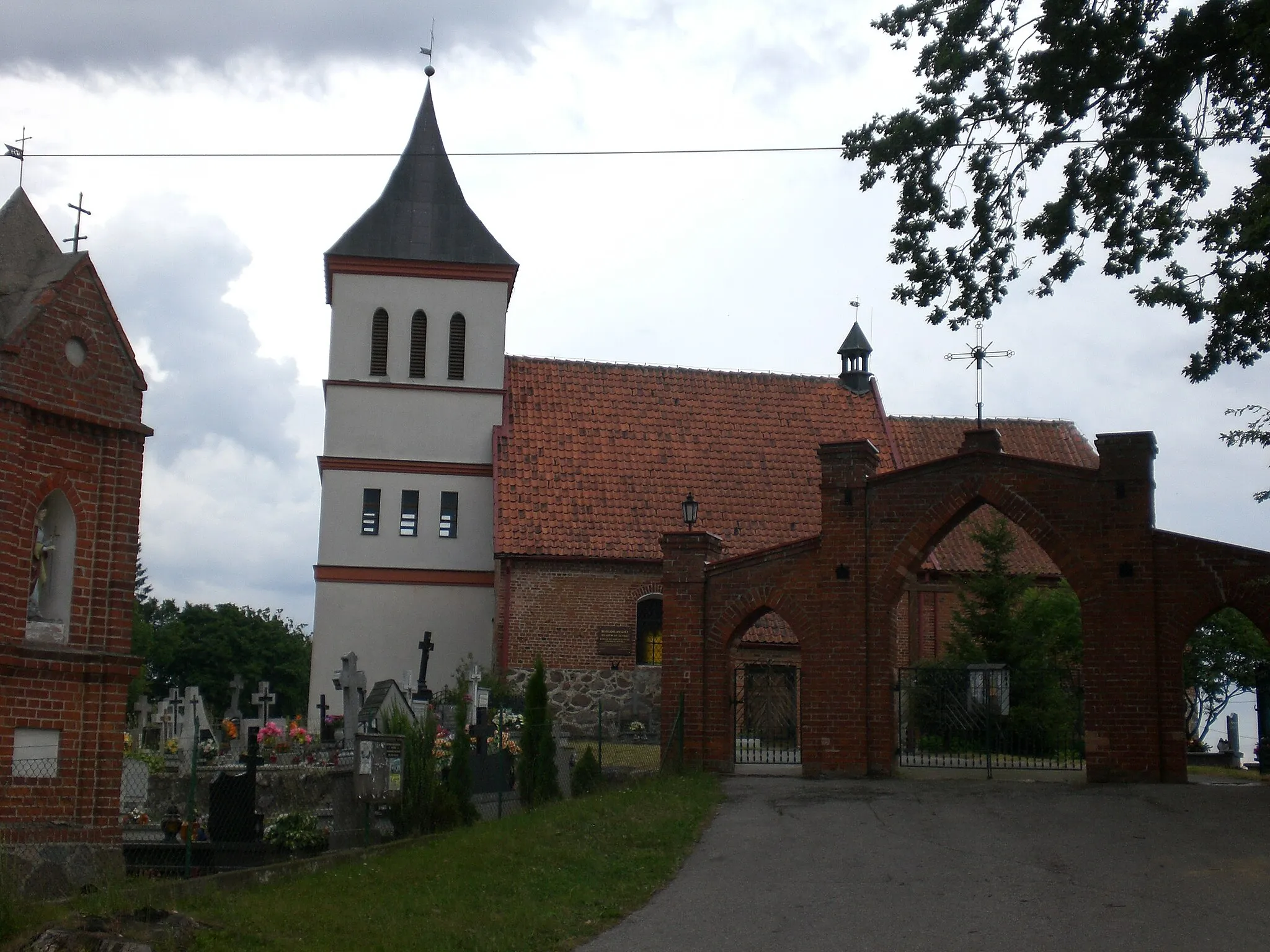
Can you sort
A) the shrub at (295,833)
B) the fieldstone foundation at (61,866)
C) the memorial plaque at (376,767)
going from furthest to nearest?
the memorial plaque at (376,767), the shrub at (295,833), the fieldstone foundation at (61,866)

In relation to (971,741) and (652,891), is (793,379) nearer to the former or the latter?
(971,741)

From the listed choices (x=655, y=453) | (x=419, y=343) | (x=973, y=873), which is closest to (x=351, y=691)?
(x=973, y=873)

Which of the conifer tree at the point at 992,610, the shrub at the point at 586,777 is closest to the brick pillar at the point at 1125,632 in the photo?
the shrub at the point at 586,777

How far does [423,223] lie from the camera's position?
116ft

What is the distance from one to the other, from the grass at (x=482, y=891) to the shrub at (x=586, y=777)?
305 centimetres

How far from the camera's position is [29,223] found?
45.5ft

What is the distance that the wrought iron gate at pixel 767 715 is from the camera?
23.8 m

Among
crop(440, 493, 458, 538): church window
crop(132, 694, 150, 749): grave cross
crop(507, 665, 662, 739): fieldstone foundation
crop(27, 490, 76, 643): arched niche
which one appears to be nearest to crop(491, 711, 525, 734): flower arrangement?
crop(507, 665, 662, 739): fieldstone foundation

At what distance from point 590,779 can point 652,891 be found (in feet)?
23.6

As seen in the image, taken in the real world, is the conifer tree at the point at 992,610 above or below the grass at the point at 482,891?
above

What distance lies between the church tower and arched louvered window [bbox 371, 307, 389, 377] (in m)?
0.03

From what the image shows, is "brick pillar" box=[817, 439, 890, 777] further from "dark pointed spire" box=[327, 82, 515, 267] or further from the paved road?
"dark pointed spire" box=[327, 82, 515, 267]

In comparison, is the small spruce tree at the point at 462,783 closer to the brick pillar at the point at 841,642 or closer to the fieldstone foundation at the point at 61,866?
the fieldstone foundation at the point at 61,866

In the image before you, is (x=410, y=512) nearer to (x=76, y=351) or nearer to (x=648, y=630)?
(x=648, y=630)
